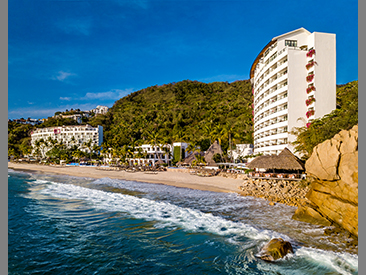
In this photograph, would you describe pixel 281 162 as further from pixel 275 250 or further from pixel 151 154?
pixel 151 154

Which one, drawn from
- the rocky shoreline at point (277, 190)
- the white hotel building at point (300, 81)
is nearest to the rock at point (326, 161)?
the rocky shoreline at point (277, 190)

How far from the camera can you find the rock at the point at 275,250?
28.9ft

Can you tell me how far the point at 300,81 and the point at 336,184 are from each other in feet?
75.4

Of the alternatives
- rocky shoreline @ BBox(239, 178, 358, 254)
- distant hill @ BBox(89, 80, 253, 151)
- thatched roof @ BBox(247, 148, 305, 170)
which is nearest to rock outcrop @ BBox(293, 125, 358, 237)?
rocky shoreline @ BBox(239, 178, 358, 254)

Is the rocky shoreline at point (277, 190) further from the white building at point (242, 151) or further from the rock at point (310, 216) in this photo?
the white building at point (242, 151)

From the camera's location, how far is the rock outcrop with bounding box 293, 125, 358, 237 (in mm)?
10312

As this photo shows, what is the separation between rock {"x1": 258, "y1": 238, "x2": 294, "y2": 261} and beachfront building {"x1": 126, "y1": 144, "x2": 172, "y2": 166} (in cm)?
4680

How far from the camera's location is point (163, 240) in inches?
429

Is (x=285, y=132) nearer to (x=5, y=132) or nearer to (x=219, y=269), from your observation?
(x=219, y=269)

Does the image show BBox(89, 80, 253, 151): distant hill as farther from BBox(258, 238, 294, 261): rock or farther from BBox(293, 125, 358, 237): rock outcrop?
BBox(258, 238, 294, 261): rock

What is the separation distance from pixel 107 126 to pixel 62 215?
98381 millimetres

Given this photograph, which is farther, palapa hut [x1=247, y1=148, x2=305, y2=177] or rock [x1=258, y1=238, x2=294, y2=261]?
palapa hut [x1=247, y1=148, x2=305, y2=177]

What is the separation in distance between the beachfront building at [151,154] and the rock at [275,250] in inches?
1842

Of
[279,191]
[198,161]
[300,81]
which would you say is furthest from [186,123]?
[279,191]
